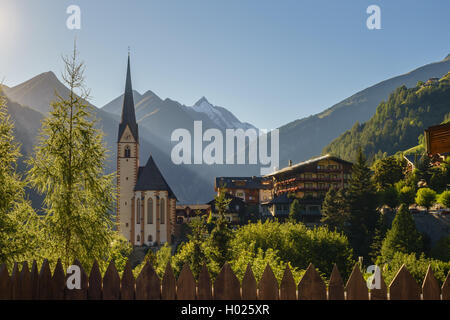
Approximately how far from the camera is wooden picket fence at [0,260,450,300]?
4.05m

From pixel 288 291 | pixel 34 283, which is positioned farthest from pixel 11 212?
pixel 288 291

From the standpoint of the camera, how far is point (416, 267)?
2969 centimetres

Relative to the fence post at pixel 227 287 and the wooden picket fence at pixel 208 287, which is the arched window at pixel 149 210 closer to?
the wooden picket fence at pixel 208 287

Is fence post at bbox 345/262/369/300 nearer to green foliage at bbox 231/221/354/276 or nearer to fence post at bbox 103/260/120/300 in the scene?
fence post at bbox 103/260/120/300

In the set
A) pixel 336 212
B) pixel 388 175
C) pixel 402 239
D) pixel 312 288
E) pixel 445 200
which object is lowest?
pixel 402 239

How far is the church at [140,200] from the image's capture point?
63.9 metres

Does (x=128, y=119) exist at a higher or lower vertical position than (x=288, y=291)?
higher

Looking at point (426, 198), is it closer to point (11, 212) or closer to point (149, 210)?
point (149, 210)

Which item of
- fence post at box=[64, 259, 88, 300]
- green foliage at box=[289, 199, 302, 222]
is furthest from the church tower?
fence post at box=[64, 259, 88, 300]

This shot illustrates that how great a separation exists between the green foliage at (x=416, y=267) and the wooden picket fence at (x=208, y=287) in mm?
23019

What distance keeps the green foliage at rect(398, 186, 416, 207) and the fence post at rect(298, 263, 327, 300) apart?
46.8 meters

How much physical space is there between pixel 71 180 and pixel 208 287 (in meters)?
4.10
